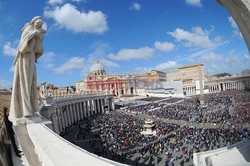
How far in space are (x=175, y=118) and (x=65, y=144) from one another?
3269 cm

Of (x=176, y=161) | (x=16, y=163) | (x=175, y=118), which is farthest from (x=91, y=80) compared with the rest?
(x=16, y=163)

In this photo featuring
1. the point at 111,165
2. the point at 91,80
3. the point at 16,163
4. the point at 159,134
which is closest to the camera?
the point at 111,165

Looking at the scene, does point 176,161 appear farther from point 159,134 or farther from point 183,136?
point 159,134

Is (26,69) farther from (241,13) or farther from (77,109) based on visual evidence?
(77,109)

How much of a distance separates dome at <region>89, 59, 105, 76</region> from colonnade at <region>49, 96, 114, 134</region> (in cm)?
7055

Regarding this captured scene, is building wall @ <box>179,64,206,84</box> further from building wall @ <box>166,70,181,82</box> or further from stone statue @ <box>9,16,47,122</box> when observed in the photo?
stone statue @ <box>9,16,47,122</box>

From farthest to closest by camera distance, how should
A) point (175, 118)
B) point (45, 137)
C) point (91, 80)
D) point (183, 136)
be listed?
point (91, 80) < point (175, 118) < point (183, 136) < point (45, 137)

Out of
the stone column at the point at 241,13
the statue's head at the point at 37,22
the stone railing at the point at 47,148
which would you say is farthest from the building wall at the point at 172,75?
the stone column at the point at 241,13

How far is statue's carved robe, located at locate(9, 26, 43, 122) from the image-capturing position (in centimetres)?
610

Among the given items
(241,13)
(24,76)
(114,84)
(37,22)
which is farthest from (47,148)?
(114,84)

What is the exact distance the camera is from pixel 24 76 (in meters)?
6.35

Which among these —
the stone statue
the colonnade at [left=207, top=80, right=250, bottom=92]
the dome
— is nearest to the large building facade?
the dome

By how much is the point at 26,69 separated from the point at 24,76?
0.66ft

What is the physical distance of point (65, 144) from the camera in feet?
13.7
